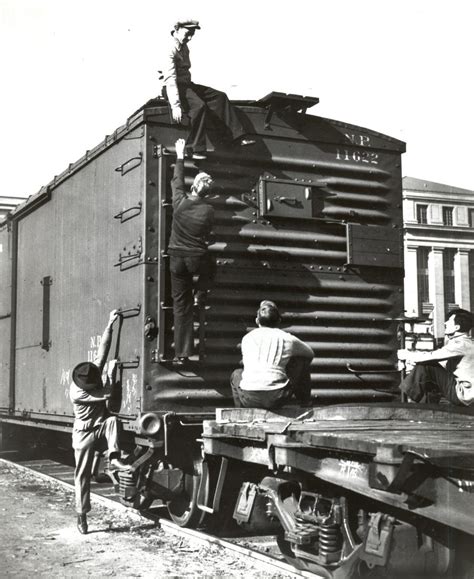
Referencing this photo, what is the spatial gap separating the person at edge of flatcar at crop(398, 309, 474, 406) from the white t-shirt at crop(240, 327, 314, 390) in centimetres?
118

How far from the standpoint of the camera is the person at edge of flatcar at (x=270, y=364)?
6.28m

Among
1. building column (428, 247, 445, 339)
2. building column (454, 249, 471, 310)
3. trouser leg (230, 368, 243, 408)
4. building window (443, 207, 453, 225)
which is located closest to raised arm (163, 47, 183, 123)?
trouser leg (230, 368, 243, 408)

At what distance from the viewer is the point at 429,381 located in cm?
698

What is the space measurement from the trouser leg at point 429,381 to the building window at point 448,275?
116 ft

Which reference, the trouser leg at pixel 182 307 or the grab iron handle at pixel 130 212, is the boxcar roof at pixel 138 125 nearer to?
the grab iron handle at pixel 130 212

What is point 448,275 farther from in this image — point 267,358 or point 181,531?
point 267,358

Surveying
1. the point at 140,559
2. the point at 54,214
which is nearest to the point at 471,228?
the point at 54,214

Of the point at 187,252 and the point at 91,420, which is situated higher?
the point at 187,252

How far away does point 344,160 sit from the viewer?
26.9 ft

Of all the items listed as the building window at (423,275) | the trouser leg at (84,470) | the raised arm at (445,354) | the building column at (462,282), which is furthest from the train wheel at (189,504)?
the building column at (462,282)

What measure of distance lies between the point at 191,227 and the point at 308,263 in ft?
4.68

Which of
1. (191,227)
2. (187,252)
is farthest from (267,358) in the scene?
(191,227)

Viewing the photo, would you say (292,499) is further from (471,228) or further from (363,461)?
(471,228)

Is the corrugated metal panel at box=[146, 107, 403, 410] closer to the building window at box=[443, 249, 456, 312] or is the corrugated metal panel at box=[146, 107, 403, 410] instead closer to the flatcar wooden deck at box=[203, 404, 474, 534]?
the flatcar wooden deck at box=[203, 404, 474, 534]
